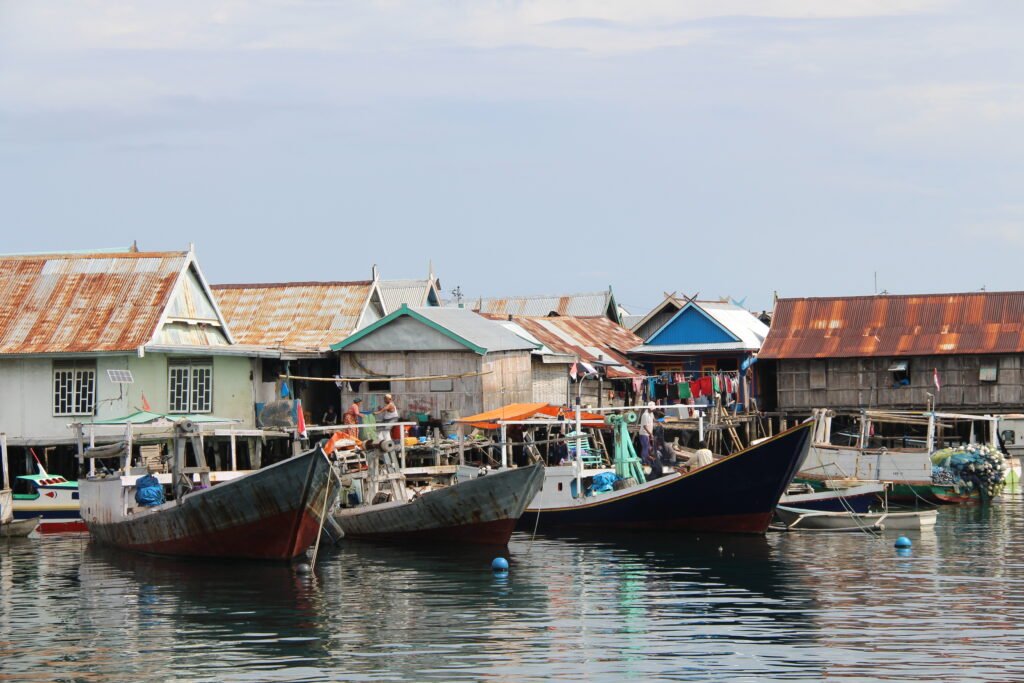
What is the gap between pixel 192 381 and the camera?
37.2 m

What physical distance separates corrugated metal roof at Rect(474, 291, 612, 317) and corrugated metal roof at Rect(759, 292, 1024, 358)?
59.2 feet

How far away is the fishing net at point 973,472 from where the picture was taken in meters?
38.0

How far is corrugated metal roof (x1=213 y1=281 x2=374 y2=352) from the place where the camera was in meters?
42.3

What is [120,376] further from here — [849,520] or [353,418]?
[849,520]

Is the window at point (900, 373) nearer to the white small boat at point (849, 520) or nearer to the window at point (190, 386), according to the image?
the white small boat at point (849, 520)

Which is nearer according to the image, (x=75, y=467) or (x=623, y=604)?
(x=623, y=604)

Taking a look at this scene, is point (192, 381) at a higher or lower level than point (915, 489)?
higher

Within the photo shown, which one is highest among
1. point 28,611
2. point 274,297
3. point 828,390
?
point 274,297

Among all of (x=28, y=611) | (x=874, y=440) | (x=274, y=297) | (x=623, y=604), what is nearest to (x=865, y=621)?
(x=623, y=604)

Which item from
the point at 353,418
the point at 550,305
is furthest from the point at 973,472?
the point at 550,305

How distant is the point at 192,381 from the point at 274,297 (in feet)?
25.9

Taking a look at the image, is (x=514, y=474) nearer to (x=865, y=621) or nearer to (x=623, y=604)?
(x=623, y=604)

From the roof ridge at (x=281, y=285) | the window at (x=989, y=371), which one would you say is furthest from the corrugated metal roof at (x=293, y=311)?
the window at (x=989, y=371)

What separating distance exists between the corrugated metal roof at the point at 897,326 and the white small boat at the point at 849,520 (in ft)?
46.0
